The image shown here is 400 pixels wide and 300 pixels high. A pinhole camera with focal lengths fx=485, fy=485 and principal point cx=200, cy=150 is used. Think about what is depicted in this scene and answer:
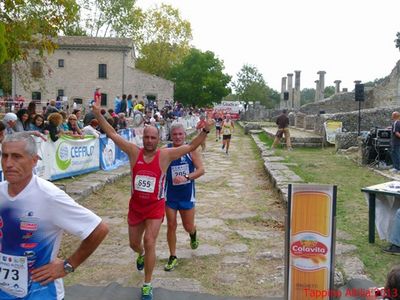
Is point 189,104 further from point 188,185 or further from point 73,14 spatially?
point 188,185

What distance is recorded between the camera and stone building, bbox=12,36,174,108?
53.7m

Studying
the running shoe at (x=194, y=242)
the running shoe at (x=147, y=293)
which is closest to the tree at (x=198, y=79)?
the running shoe at (x=194, y=242)

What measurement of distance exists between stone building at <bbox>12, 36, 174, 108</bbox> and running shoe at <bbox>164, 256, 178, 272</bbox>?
163ft

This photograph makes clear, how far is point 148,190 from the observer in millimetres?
4828

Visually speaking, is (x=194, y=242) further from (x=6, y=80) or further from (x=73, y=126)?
(x=6, y=80)

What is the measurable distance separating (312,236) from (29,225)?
2.44 metres

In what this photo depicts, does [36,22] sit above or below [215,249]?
above

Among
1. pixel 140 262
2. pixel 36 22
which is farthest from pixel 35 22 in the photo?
pixel 140 262

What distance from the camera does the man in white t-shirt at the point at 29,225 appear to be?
8.55 ft

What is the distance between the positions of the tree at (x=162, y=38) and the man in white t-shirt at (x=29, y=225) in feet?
202

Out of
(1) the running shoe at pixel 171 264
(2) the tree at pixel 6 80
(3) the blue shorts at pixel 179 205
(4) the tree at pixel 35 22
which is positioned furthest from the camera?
(2) the tree at pixel 6 80

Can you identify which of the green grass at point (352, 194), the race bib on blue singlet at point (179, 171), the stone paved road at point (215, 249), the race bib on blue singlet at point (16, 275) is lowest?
the stone paved road at point (215, 249)

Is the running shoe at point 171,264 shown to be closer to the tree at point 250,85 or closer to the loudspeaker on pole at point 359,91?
the loudspeaker on pole at point 359,91

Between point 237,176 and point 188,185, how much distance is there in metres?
8.09
